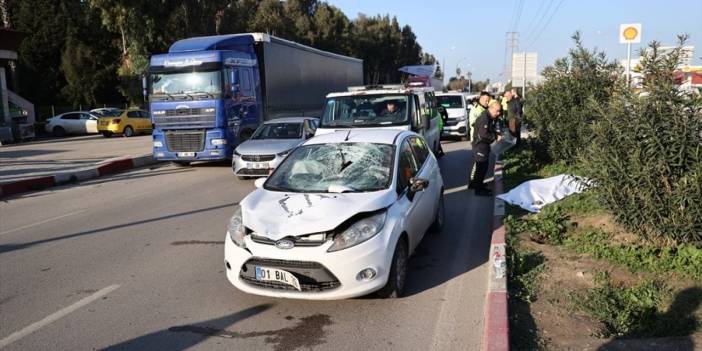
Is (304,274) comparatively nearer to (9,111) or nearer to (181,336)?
(181,336)

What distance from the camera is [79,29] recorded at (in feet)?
150

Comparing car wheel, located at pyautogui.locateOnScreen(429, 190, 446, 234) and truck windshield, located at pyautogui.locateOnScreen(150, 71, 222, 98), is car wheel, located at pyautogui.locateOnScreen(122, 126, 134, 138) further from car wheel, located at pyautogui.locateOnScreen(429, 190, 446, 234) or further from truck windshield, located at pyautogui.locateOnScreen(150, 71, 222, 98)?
car wheel, located at pyautogui.locateOnScreen(429, 190, 446, 234)

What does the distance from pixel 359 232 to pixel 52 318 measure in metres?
2.76

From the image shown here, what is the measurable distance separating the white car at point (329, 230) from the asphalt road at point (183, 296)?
29 cm

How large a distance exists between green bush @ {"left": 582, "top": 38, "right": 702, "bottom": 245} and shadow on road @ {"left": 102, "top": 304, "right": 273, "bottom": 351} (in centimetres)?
386

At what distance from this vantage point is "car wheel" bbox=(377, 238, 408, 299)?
16.8 feet

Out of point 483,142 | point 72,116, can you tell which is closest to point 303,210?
point 483,142

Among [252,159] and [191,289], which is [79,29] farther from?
[191,289]

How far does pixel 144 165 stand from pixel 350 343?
48.8 ft

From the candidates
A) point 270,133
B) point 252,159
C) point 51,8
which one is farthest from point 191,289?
point 51,8

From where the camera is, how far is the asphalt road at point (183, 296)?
4.50 meters

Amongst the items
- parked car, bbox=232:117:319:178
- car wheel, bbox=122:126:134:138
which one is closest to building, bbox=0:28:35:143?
car wheel, bbox=122:126:134:138

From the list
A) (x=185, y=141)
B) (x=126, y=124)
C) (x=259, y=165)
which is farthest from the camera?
(x=126, y=124)

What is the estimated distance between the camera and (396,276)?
5.17m
